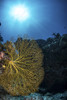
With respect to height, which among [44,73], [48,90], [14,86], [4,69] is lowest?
[48,90]

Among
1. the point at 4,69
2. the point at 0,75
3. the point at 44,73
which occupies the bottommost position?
the point at 44,73

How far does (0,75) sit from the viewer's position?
4.65m

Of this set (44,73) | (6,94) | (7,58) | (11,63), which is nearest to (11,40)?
(7,58)

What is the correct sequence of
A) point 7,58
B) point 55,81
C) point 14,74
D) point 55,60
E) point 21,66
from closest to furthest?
point 7,58 < point 14,74 < point 21,66 < point 55,81 < point 55,60

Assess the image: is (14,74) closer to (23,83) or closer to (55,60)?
(23,83)

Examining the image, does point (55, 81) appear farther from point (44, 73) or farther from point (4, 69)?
point (4, 69)

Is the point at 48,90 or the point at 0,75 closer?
the point at 0,75

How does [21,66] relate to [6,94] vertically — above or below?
above

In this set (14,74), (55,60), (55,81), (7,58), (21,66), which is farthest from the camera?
(55,60)

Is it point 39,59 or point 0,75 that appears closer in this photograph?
point 0,75

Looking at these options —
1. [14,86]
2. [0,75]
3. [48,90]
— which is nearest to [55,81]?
[48,90]

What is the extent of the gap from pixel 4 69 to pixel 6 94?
1.56 metres

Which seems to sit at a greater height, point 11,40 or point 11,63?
point 11,40

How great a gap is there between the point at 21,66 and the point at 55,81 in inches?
120
